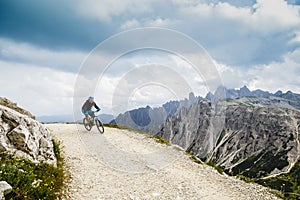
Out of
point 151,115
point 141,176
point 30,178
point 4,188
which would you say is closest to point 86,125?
point 151,115

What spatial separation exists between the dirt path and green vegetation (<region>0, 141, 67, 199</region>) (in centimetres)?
83

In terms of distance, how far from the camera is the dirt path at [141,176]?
11.4 metres

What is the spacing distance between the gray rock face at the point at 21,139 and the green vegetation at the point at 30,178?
0.72 metres

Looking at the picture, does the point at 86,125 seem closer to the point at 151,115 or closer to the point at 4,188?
the point at 151,115

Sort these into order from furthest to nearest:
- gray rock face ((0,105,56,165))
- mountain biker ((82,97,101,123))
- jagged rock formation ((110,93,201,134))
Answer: mountain biker ((82,97,101,123)) < jagged rock formation ((110,93,201,134)) < gray rock face ((0,105,56,165))

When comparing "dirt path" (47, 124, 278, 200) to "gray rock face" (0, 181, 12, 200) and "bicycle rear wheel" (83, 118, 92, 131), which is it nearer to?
"gray rock face" (0, 181, 12, 200)

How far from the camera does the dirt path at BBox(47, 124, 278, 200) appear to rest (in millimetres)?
11391

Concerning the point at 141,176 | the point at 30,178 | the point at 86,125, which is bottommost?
the point at 141,176

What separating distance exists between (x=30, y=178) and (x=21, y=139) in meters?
3.52

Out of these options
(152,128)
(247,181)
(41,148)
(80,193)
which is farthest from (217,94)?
(41,148)

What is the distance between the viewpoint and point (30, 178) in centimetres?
924

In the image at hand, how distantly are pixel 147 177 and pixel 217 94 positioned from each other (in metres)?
5.85

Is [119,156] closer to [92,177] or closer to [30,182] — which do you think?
[92,177]

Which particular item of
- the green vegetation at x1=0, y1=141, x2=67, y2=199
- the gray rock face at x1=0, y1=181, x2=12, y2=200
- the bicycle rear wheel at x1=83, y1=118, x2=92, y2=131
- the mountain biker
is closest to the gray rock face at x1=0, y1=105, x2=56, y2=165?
the green vegetation at x1=0, y1=141, x2=67, y2=199
